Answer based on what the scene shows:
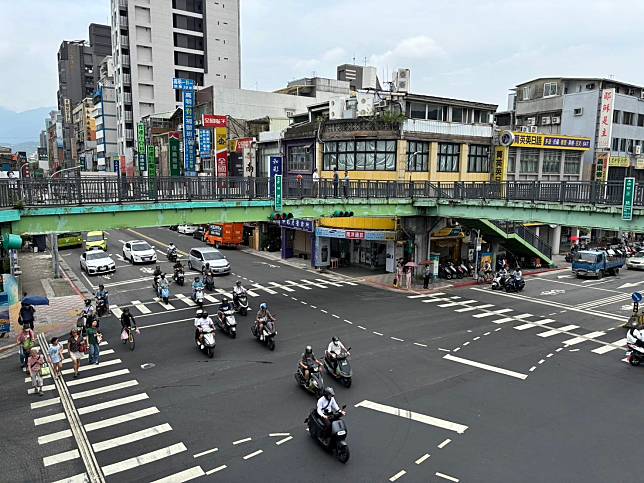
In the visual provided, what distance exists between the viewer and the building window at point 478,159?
40062 mm

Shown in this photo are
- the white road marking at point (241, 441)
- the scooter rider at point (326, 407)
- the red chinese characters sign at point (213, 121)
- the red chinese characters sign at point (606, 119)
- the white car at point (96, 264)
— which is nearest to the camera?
the scooter rider at point (326, 407)

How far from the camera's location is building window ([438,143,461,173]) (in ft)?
125

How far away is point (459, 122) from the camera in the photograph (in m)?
39.8

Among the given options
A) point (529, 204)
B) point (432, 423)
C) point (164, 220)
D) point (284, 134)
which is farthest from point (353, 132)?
point (432, 423)

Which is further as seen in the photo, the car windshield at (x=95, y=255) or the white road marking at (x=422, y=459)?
the car windshield at (x=95, y=255)

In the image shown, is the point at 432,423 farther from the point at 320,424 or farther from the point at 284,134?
the point at 284,134

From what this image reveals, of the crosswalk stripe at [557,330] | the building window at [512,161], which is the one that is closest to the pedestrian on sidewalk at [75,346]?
the crosswalk stripe at [557,330]

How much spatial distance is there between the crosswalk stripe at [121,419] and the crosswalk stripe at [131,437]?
0.82m

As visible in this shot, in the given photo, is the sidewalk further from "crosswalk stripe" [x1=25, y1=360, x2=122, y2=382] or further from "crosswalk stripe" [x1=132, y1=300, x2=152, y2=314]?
"crosswalk stripe" [x1=25, y1=360, x2=122, y2=382]

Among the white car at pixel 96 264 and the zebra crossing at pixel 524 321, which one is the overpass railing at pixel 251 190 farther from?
the white car at pixel 96 264

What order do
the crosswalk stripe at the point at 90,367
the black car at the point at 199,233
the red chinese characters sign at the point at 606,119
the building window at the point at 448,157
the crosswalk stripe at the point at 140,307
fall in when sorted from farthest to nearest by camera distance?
the black car at the point at 199,233 → the red chinese characters sign at the point at 606,119 → the building window at the point at 448,157 → the crosswalk stripe at the point at 140,307 → the crosswalk stripe at the point at 90,367

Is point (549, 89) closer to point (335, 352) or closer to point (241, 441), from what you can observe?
point (335, 352)

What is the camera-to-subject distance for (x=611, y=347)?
754 inches

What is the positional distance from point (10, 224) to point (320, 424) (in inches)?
596
